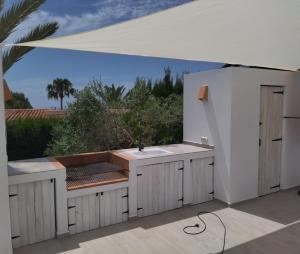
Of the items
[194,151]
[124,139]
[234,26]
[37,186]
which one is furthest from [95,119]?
[234,26]

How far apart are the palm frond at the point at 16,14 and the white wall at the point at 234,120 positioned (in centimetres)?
392

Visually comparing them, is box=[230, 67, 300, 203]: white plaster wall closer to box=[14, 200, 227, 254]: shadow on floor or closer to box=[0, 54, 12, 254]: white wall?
box=[14, 200, 227, 254]: shadow on floor

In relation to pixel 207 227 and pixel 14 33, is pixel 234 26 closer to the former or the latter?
pixel 207 227

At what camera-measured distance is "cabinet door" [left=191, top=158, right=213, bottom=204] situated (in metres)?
5.20

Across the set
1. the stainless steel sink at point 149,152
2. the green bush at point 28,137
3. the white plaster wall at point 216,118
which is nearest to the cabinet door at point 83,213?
the stainless steel sink at point 149,152

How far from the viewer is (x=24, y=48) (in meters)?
6.68

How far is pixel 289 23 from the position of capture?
3.29 metres

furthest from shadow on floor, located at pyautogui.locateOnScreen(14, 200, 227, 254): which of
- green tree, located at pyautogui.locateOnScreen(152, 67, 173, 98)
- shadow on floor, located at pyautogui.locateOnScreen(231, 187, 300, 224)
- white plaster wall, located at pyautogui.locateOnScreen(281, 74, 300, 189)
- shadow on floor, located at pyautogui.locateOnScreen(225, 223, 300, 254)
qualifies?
green tree, located at pyautogui.locateOnScreen(152, 67, 173, 98)

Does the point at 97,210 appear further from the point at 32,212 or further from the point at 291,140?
the point at 291,140

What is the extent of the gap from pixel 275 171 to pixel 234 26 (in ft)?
12.6

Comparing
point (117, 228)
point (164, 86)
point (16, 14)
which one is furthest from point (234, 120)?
point (164, 86)

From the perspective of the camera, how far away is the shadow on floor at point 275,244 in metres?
3.61

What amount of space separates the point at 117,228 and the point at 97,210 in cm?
43

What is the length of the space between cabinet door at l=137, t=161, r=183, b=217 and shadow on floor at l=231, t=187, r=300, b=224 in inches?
46.5
